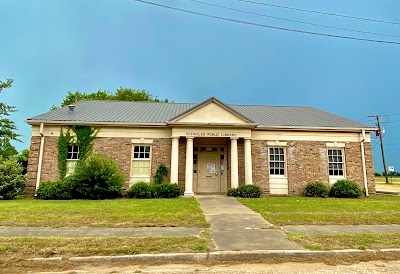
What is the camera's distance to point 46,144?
47.1 ft

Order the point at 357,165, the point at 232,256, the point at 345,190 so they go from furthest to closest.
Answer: the point at 357,165
the point at 345,190
the point at 232,256

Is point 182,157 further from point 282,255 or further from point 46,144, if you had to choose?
point 282,255

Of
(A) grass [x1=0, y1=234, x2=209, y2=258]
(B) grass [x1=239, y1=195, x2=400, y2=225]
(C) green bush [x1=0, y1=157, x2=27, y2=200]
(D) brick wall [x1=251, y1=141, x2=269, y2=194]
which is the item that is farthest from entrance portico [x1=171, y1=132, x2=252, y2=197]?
(A) grass [x1=0, y1=234, x2=209, y2=258]

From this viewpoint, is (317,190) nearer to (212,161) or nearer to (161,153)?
(212,161)

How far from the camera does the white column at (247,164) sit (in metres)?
14.3

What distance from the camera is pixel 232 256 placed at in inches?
189

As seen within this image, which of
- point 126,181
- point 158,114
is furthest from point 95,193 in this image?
point 158,114

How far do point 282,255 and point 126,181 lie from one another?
36.3 feet

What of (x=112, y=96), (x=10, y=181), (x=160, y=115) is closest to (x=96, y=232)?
(x=10, y=181)

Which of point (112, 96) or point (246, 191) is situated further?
point (112, 96)

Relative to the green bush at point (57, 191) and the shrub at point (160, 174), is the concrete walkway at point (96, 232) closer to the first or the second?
the green bush at point (57, 191)

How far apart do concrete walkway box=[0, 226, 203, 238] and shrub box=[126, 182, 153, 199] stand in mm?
6597

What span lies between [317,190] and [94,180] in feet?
39.3

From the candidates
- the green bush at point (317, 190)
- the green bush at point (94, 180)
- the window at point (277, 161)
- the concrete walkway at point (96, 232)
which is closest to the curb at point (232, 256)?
the concrete walkway at point (96, 232)
